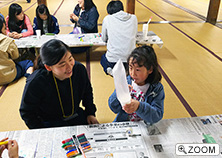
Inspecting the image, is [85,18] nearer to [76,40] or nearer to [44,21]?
[76,40]

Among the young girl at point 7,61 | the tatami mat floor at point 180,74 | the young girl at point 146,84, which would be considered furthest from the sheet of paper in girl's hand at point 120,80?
the young girl at point 7,61

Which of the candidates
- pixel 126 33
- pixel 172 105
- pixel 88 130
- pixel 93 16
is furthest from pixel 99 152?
pixel 93 16

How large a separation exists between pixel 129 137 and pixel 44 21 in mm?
2623

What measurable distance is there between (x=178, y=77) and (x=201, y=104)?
23.4 inches

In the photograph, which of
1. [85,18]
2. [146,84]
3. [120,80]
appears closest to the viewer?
[120,80]

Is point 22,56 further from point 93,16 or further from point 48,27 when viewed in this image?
point 93,16

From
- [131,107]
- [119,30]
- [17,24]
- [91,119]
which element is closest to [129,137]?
[131,107]

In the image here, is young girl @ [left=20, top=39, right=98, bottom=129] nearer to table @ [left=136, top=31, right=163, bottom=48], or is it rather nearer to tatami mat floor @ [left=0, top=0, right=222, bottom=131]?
tatami mat floor @ [left=0, top=0, right=222, bottom=131]

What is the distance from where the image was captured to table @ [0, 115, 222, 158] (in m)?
1.01

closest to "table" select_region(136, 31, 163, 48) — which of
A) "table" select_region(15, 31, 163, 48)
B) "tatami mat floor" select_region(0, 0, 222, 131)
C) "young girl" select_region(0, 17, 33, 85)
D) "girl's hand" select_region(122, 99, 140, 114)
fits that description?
"table" select_region(15, 31, 163, 48)

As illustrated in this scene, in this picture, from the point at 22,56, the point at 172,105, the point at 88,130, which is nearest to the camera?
the point at 88,130

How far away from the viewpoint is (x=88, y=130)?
115 cm

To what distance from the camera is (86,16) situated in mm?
3244

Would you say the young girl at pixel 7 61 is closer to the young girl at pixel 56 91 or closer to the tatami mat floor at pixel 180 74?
the tatami mat floor at pixel 180 74
